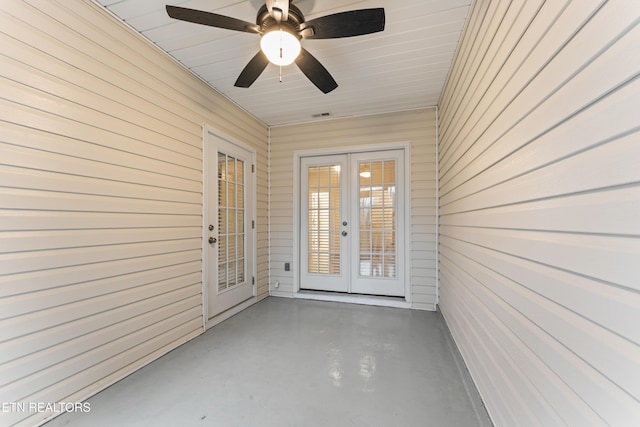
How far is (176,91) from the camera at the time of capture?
259 cm

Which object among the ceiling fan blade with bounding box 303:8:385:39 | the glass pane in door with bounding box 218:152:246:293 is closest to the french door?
the glass pane in door with bounding box 218:152:246:293

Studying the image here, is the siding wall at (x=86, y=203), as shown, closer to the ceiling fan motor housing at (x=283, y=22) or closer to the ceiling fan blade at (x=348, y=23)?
the ceiling fan motor housing at (x=283, y=22)

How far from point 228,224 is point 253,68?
187 cm

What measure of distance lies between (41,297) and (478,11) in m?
3.31

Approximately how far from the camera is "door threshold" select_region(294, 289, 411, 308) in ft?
12.1

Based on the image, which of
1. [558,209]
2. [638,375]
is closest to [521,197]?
[558,209]

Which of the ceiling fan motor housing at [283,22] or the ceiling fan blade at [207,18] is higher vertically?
the ceiling fan motor housing at [283,22]

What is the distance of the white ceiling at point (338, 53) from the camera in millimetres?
1938

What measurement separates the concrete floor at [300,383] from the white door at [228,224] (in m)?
0.46

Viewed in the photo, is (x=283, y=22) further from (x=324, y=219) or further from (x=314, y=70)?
(x=324, y=219)

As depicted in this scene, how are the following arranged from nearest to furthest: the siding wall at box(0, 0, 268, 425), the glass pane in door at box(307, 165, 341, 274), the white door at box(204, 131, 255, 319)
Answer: the siding wall at box(0, 0, 268, 425), the white door at box(204, 131, 255, 319), the glass pane in door at box(307, 165, 341, 274)

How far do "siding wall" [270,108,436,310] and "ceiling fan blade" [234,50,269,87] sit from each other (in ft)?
6.19

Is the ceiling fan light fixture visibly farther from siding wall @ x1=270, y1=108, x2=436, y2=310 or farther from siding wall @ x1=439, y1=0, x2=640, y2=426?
siding wall @ x1=270, y1=108, x2=436, y2=310

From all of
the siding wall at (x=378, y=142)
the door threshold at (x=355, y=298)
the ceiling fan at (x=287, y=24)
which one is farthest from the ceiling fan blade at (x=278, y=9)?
the door threshold at (x=355, y=298)
